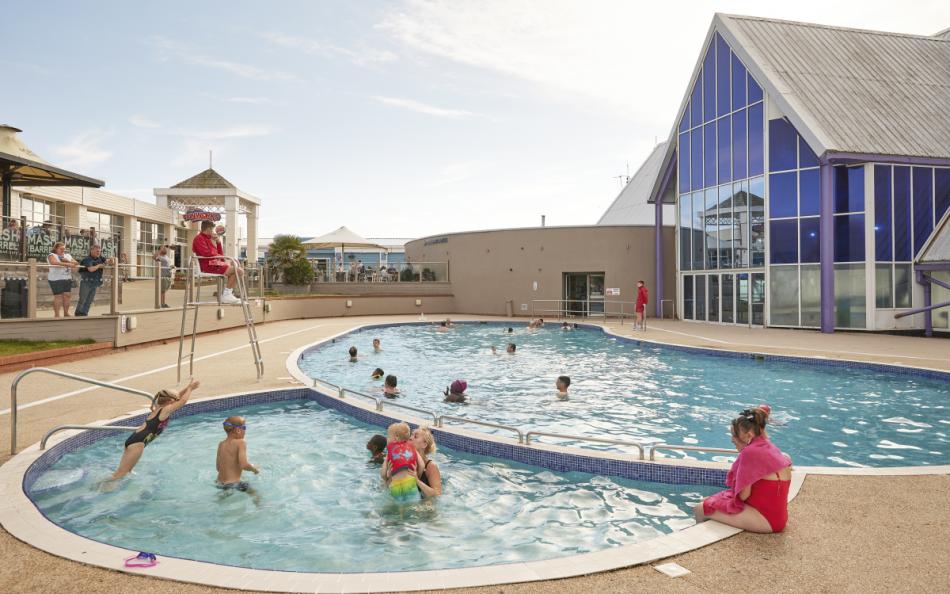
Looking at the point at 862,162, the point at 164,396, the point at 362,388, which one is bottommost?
the point at 362,388

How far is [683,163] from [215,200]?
84.7 feet

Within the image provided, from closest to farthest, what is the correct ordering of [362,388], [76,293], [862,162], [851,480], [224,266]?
[851,480] → [224,266] → [362,388] → [76,293] → [862,162]

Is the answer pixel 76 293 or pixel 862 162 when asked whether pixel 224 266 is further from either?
pixel 862 162

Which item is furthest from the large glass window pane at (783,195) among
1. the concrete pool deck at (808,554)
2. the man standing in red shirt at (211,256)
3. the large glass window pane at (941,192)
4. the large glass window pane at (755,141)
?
the man standing in red shirt at (211,256)

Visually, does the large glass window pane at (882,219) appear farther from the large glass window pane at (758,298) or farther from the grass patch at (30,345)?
the grass patch at (30,345)

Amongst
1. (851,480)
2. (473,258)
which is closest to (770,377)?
(851,480)

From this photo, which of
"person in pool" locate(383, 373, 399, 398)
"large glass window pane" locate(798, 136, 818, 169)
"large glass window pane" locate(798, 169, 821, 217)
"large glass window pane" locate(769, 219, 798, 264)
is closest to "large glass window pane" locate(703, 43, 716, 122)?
"large glass window pane" locate(798, 136, 818, 169)

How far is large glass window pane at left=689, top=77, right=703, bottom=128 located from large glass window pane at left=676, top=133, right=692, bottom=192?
755 millimetres

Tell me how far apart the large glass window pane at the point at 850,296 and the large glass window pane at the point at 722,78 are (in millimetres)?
7916

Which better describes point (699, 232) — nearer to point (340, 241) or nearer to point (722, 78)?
point (722, 78)

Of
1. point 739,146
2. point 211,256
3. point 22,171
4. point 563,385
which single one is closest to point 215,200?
point 22,171

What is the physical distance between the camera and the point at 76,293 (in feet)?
41.7

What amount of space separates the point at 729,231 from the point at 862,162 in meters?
4.99

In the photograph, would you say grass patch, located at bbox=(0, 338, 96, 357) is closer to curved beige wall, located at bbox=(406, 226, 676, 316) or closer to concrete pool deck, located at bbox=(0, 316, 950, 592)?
concrete pool deck, located at bbox=(0, 316, 950, 592)
